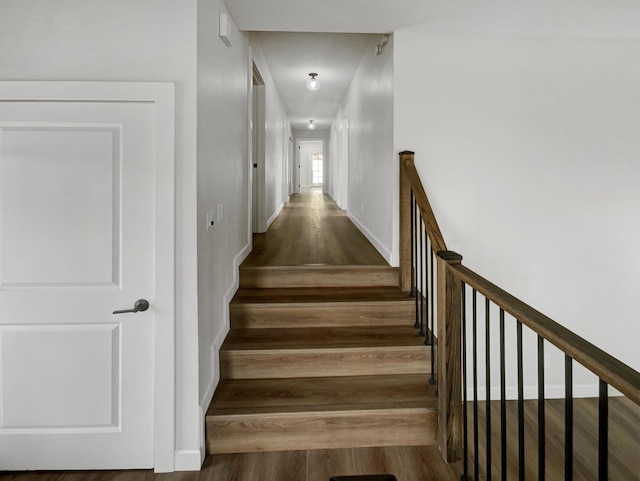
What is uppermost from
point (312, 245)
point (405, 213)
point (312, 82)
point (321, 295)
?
point (312, 82)

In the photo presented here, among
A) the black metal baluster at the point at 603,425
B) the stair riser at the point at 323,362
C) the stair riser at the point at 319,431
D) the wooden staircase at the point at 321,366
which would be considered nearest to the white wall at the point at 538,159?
the wooden staircase at the point at 321,366

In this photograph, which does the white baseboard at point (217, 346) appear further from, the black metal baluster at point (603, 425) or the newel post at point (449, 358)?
the black metal baluster at point (603, 425)

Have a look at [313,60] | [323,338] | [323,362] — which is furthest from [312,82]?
[323,362]

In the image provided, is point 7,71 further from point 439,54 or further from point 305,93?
point 305,93

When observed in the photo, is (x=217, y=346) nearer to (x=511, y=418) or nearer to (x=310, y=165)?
(x=511, y=418)

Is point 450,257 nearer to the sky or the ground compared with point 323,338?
nearer to the sky

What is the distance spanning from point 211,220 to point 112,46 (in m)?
0.98

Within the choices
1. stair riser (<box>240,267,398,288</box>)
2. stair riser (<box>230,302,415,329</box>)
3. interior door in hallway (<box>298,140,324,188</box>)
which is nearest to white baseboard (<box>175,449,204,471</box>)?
stair riser (<box>230,302,415,329</box>)

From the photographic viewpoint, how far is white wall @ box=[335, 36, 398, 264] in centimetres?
363

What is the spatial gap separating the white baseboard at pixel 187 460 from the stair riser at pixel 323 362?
0.57m

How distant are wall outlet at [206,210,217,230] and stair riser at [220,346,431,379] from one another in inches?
31.4

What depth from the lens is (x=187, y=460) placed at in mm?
2129

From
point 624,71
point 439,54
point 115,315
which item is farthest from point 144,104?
point 624,71

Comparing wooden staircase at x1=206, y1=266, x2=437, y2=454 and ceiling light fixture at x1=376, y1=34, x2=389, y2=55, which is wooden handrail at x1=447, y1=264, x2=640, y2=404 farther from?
ceiling light fixture at x1=376, y1=34, x2=389, y2=55
